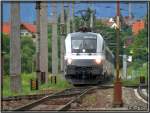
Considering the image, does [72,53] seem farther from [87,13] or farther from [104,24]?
[104,24]

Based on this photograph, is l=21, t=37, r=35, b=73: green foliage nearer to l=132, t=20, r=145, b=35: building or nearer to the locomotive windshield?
l=132, t=20, r=145, b=35: building

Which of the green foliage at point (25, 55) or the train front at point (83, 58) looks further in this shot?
the green foliage at point (25, 55)

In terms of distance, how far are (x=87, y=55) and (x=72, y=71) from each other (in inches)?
49.2

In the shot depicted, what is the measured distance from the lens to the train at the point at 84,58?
94.4 ft

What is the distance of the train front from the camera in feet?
94.4

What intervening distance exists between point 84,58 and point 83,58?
5 centimetres

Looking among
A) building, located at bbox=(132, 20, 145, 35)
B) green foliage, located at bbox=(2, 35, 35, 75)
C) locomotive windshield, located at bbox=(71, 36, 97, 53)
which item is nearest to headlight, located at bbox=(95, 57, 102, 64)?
locomotive windshield, located at bbox=(71, 36, 97, 53)

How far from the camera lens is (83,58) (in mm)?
29000

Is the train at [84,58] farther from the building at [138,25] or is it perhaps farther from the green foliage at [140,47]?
the building at [138,25]

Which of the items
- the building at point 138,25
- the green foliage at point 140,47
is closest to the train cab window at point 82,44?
the green foliage at point 140,47

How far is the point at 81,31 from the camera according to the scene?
30000 mm

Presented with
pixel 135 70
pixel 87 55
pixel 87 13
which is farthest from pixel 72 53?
pixel 135 70

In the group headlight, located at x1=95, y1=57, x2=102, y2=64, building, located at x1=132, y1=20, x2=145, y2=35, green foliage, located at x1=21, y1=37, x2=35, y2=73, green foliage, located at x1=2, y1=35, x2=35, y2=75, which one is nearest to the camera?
headlight, located at x1=95, y1=57, x2=102, y2=64

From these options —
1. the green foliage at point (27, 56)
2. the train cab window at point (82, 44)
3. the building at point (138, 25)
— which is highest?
Answer: the building at point (138, 25)
